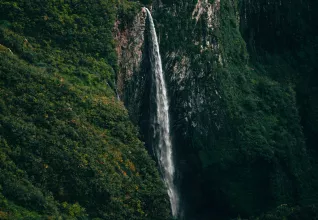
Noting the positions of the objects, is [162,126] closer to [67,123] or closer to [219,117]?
[219,117]

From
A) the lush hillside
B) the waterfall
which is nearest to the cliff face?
the waterfall

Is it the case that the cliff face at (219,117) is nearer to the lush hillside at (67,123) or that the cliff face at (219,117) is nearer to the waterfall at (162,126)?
the waterfall at (162,126)

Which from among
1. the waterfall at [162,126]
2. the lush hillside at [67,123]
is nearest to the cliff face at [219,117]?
the waterfall at [162,126]

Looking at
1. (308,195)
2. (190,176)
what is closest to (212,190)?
(190,176)

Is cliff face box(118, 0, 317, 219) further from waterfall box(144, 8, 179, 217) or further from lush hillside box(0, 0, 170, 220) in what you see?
lush hillside box(0, 0, 170, 220)

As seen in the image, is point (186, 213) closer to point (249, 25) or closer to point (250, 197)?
point (250, 197)

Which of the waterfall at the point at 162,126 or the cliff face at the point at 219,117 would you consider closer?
the waterfall at the point at 162,126
